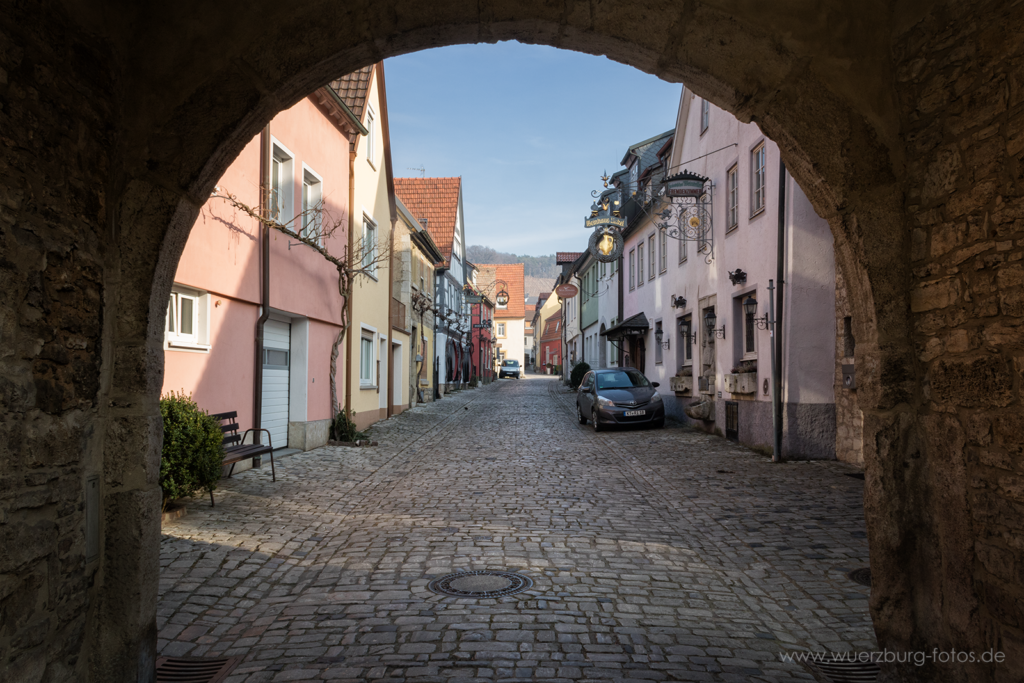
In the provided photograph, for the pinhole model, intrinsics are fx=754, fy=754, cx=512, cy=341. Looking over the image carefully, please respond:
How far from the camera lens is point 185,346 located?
8.62 m

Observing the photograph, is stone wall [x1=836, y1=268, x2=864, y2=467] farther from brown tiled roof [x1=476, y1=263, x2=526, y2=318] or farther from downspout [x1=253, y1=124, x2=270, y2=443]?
brown tiled roof [x1=476, y1=263, x2=526, y2=318]

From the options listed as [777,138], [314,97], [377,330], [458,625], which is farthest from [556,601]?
[377,330]

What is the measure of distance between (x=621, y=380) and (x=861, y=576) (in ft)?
40.3

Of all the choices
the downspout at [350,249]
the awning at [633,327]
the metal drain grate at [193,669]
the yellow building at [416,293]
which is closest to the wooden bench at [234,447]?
the metal drain grate at [193,669]

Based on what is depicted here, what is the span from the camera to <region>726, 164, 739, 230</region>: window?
46.5ft

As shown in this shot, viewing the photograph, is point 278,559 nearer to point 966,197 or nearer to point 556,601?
point 556,601

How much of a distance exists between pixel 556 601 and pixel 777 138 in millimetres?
2995

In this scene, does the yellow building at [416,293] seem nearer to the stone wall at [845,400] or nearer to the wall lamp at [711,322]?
the wall lamp at [711,322]

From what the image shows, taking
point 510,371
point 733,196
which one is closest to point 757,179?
point 733,196

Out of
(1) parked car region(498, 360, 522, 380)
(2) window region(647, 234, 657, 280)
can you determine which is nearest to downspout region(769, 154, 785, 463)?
(2) window region(647, 234, 657, 280)

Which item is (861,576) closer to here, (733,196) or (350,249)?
(733,196)

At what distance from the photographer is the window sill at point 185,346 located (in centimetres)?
838

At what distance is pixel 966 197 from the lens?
3293 mm

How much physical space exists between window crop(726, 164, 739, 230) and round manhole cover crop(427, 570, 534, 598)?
415 inches
